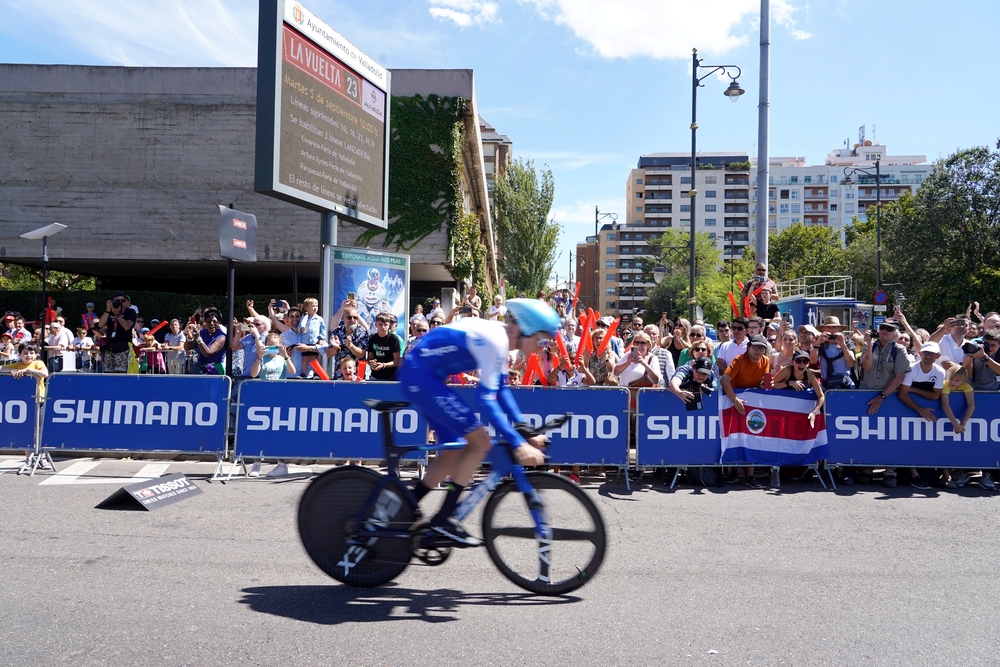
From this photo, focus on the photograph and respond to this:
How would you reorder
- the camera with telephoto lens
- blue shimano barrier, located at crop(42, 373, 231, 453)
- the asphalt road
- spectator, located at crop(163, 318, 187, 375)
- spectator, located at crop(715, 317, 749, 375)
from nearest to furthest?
the asphalt road → blue shimano barrier, located at crop(42, 373, 231, 453) → spectator, located at crop(715, 317, 749, 375) → the camera with telephoto lens → spectator, located at crop(163, 318, 187, 375)

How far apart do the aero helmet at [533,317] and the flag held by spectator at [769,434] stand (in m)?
4.96

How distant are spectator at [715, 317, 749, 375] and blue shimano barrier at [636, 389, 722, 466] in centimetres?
55

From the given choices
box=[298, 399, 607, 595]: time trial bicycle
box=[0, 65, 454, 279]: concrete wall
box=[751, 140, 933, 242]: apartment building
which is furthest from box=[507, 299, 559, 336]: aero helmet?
box=[751, 140, 933, 242]: apartment building

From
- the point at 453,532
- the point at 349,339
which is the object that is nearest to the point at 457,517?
the point at 453,532

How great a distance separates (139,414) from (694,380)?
259 inches

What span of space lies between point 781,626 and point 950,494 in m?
5.45

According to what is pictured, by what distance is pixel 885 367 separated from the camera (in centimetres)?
888

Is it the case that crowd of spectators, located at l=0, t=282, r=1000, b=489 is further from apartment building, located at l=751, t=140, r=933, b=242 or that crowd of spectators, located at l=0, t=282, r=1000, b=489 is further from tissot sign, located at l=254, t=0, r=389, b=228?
apartment building, located at l=751, t=140, r=933, b=242

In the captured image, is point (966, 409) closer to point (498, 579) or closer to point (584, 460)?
point (584, 460)

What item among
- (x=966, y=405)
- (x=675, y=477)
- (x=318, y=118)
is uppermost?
(x=318, y=118)

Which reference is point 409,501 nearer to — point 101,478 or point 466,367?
point 466,367

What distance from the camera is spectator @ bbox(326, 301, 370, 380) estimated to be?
1049cm

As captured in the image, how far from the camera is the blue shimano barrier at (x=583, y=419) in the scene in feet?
27.7

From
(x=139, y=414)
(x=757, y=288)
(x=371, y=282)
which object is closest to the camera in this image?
(x=139, y=414)
